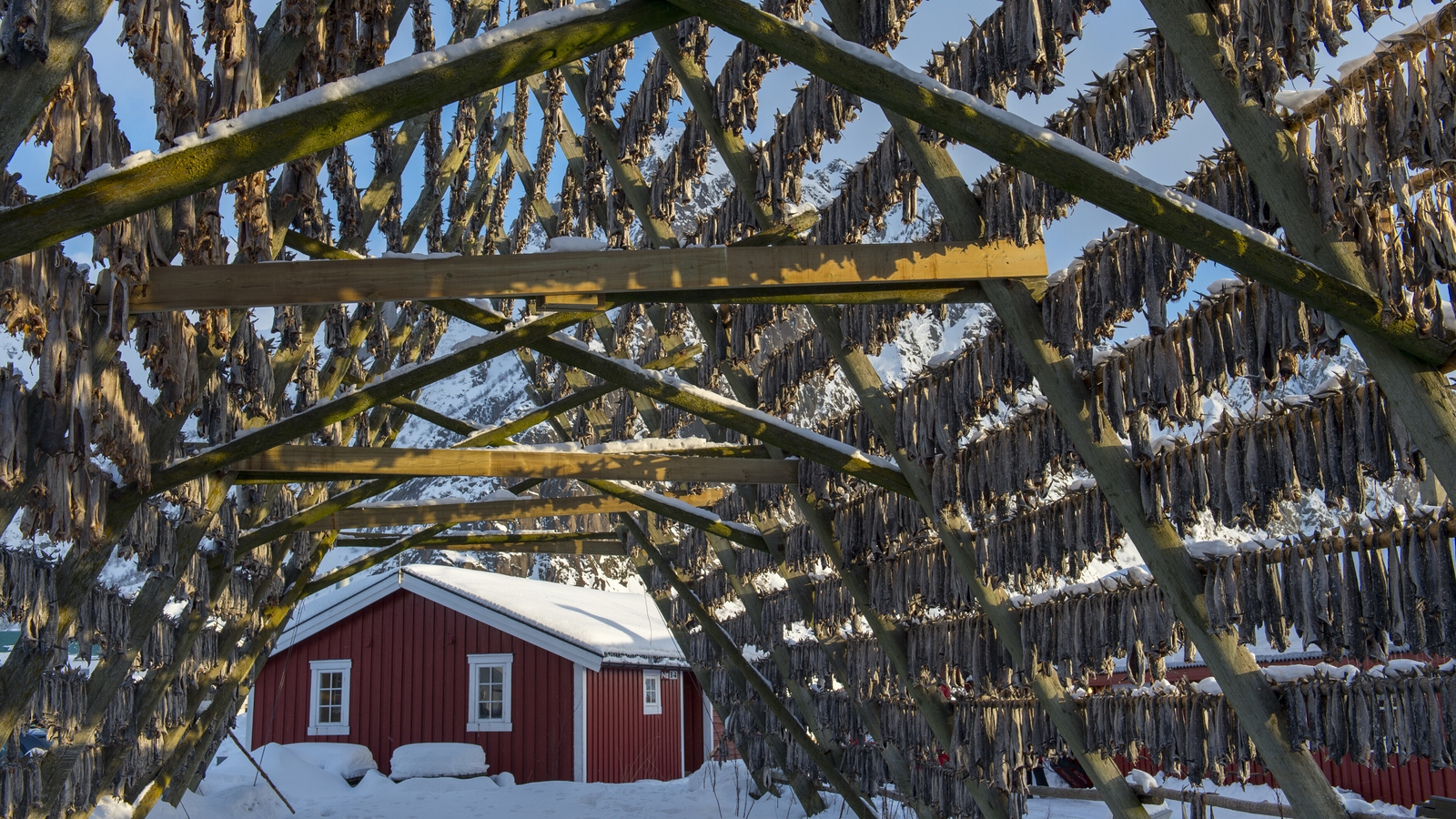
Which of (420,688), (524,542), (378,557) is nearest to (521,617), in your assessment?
(420,688)

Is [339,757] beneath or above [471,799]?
above

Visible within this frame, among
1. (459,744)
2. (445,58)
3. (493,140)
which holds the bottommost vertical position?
(459,744)

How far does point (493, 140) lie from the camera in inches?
465

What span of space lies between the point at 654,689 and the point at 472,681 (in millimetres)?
3614

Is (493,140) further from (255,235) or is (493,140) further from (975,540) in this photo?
(975,540)

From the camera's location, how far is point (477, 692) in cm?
1895

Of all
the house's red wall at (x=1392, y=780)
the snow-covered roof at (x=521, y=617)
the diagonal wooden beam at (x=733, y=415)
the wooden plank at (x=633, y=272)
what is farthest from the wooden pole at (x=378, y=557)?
the house's red wall at (x=1392, y=780)

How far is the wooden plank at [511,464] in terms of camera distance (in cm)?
797

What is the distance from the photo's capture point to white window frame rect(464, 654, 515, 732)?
18.7m

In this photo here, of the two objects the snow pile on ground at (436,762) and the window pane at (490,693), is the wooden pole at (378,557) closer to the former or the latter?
the snow pile on ground at (436,762)

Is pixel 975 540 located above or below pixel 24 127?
below

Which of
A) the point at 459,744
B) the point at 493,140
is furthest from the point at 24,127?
the point at 459,744

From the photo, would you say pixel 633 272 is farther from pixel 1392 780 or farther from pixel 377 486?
pixel 1392 780

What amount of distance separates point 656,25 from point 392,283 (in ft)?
7.24
